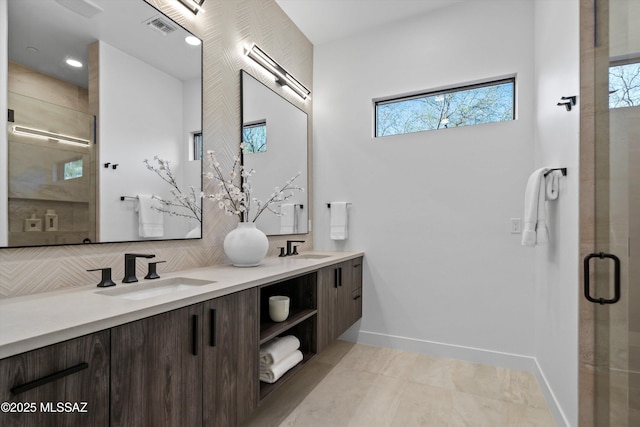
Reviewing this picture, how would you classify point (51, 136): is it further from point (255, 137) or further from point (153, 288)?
point (255, 137)

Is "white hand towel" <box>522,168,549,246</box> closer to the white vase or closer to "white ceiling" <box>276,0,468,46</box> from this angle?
the white vase

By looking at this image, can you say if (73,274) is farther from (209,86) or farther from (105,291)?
(209,86)

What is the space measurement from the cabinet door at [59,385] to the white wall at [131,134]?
0.76 m

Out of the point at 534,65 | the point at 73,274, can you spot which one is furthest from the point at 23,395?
the point at 534,65

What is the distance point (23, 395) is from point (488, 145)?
295 cm

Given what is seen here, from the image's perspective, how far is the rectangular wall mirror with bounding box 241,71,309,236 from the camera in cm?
245

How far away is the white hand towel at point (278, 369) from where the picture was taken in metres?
1.72

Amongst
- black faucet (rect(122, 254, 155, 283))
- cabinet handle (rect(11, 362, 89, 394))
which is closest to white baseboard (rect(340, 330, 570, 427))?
black faucet (rect(122, 254, 155, 283))

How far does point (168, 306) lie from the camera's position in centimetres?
110

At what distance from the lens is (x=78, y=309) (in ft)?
3.28

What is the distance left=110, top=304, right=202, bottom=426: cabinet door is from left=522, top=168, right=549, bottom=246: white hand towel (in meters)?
1.90

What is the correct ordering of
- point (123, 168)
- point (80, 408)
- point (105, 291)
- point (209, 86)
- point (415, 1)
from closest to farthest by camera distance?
point (80, 408) → point (105, 291) → point (123, 168) → point (209, 86) → point (415, 1)

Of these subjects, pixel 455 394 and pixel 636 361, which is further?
pixel 455 394

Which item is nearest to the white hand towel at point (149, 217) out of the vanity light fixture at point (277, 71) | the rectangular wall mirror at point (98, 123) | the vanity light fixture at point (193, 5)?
the rectangular wall mirror at point (98, 123)
